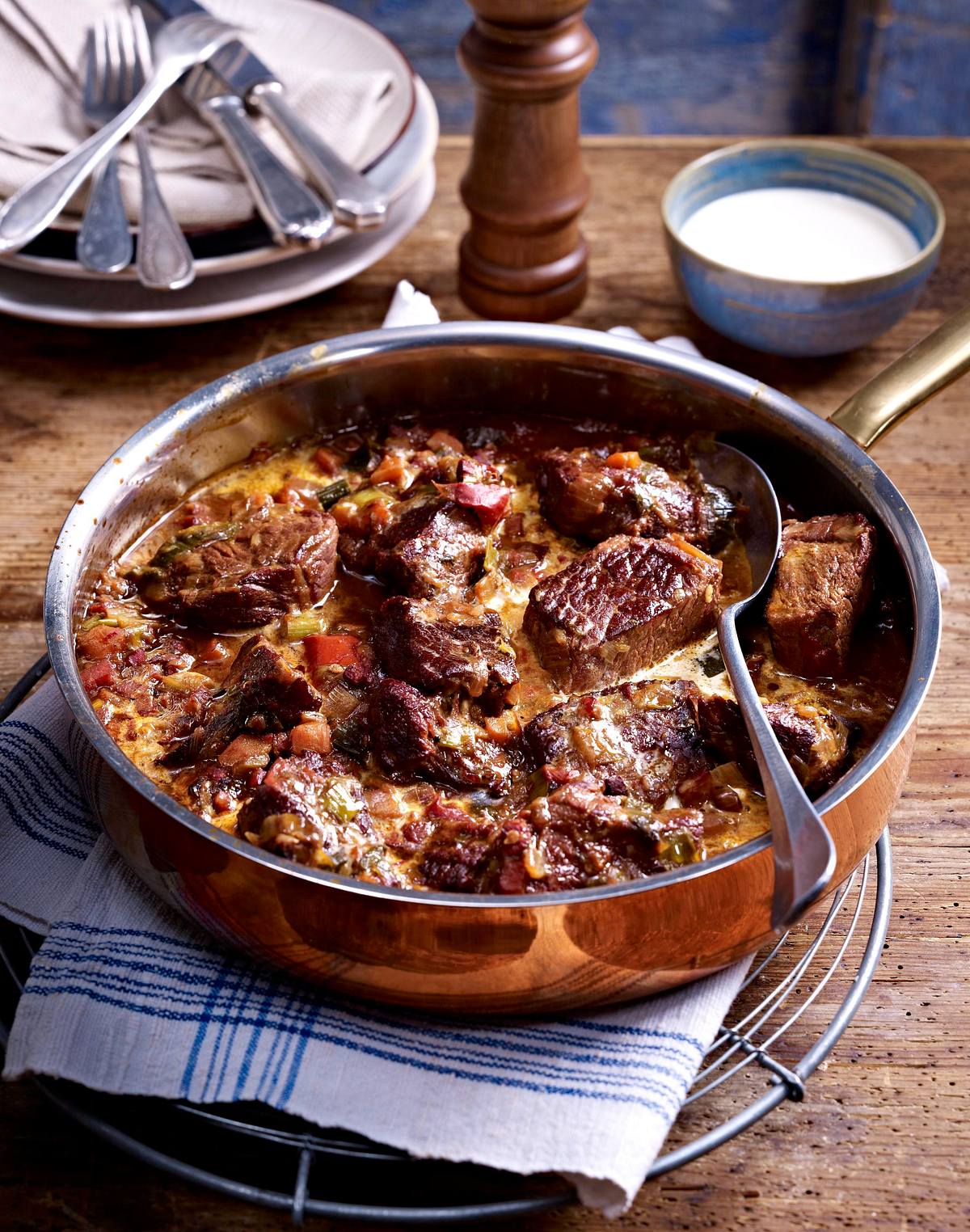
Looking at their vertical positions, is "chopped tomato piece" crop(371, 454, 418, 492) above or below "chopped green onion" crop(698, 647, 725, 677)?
above

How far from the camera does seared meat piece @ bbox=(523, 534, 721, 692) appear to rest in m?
2.77

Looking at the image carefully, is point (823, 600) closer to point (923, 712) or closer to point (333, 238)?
point (923, 712)

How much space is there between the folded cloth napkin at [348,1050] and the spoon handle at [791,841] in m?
0.38

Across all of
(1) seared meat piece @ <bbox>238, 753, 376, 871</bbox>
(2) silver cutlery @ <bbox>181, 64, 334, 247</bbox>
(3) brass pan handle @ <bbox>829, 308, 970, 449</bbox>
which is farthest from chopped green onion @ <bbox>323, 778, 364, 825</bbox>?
(2) silver cutlery @ <bbox>181, 64, 334, 247</bbox>

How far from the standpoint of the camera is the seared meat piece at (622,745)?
2.55m

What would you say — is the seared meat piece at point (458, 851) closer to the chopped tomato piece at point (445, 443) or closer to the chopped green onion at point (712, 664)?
the chopped green onion at point (712, 664)

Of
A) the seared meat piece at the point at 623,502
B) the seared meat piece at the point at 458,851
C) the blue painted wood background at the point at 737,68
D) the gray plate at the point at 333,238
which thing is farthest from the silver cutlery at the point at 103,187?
the blue painted wood background at the point at 737,68

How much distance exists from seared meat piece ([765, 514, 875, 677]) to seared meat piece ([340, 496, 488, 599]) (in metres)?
0.74

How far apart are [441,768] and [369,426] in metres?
1.28

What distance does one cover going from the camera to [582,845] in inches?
92.5

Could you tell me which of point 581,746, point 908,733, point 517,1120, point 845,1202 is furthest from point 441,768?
point 845,1202

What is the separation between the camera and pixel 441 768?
2572 millimetres

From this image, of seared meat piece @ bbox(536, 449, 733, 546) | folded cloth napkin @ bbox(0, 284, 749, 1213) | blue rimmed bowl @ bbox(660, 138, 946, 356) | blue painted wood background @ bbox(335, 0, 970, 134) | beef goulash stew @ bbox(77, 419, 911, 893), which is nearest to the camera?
folded cloth napkin @ bbox(0, 284, 749, 1213)

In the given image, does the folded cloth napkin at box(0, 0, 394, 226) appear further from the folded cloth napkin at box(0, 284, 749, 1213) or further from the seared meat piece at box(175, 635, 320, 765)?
the folded cloth napkin at box(0, 284, 749, 1213)
